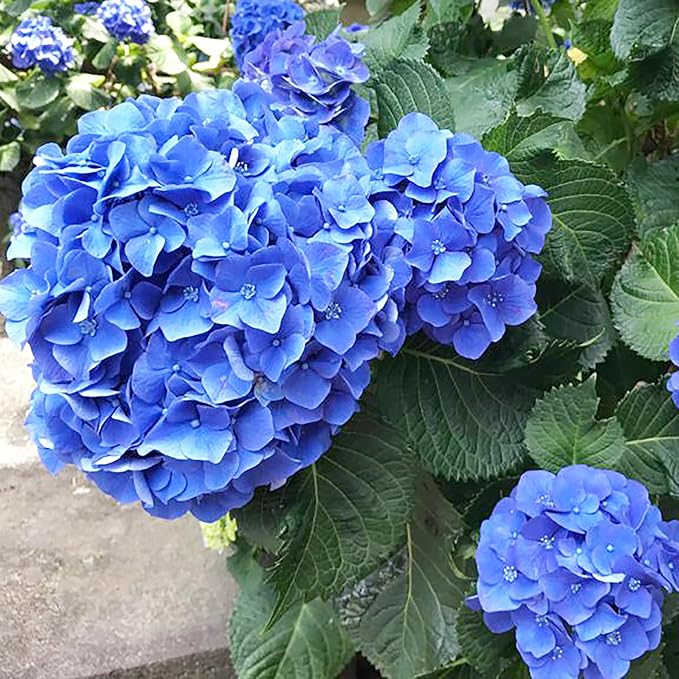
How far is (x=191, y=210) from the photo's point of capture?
1.56 feet

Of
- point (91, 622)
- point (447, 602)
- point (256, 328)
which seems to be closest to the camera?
point (256, 328)

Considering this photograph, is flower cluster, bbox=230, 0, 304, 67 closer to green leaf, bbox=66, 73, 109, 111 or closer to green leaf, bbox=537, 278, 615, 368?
green leaf, bbox=537, 278, 615, 368

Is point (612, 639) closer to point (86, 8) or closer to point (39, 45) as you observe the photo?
point (39, 45)

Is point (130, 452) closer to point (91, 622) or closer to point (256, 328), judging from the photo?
point (256, 328)

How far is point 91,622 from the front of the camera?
1.07m

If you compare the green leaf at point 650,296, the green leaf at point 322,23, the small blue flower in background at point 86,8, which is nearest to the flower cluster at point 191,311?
the green leaf at point 650,296

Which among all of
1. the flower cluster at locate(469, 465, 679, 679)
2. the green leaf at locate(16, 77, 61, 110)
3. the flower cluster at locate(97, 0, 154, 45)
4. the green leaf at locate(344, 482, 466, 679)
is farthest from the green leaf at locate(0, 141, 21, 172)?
the flower cluster at locate(469, 465, 679, 679)

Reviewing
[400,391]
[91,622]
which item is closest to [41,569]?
[91,622]

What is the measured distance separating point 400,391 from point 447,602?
219 mm

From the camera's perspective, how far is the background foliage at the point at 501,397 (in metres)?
0.58

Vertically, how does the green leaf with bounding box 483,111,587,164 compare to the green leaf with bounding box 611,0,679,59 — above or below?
below

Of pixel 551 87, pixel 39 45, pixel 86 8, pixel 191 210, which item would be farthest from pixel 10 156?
pixel 191 210

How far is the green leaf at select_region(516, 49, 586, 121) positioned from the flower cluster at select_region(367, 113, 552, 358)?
0.52 feet

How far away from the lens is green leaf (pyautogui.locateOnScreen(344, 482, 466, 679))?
713 millimetres
